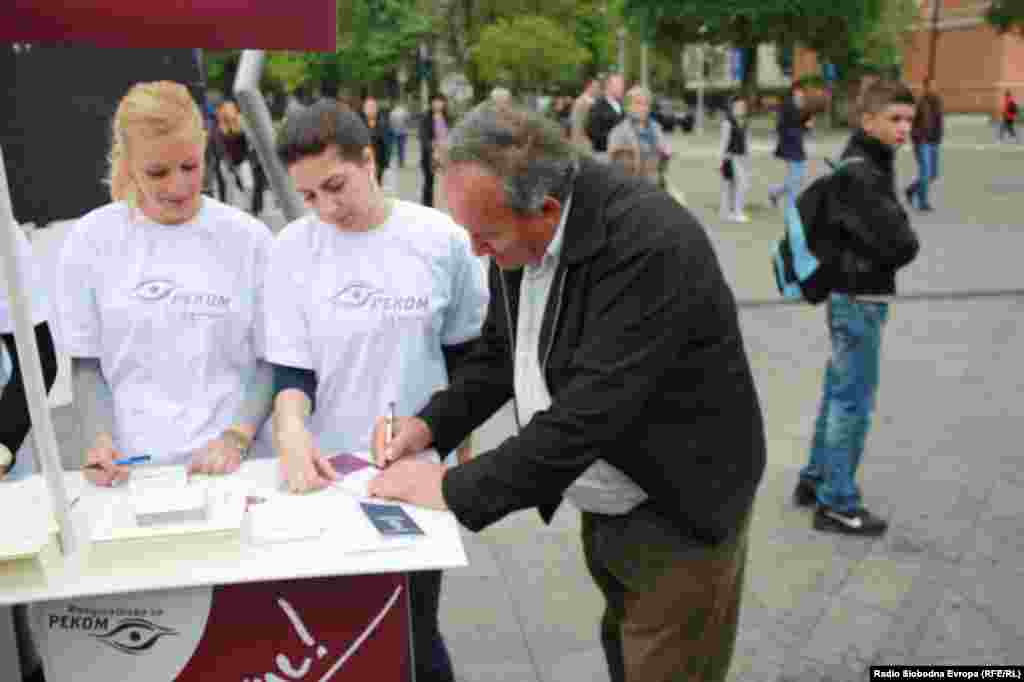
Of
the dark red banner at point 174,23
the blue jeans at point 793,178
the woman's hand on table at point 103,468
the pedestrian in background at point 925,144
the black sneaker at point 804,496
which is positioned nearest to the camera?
the dark red banner at point 174,23

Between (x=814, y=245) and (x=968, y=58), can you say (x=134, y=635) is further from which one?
(x=968, y=58)

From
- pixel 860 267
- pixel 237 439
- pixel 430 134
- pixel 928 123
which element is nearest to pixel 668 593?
pixel 237 439

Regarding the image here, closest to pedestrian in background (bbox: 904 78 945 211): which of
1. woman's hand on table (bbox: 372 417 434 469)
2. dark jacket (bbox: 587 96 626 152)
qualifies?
dark jacket (bbox: 587 96 626 152)

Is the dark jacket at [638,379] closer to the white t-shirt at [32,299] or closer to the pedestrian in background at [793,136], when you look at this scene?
the white t-shirt at [32,299]

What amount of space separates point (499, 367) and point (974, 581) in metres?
2.36

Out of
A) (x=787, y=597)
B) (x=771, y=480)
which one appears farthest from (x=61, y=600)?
(x=771, y=480)

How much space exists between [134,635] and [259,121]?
2521 millimetres

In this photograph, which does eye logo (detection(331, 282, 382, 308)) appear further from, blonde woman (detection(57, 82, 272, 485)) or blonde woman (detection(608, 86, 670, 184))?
blonde woman (detection(608, 86, 670, 184))

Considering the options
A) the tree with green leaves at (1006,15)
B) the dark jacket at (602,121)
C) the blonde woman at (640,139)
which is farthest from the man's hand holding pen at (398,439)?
the tree with green leaves at (1006,15)

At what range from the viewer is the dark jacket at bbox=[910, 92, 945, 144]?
14.2m

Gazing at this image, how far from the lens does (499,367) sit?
237 cm

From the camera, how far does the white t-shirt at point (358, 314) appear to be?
95.1 inches

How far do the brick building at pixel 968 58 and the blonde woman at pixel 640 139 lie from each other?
1403 inches

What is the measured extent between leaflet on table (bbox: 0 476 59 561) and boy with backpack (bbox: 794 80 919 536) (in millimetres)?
2957
